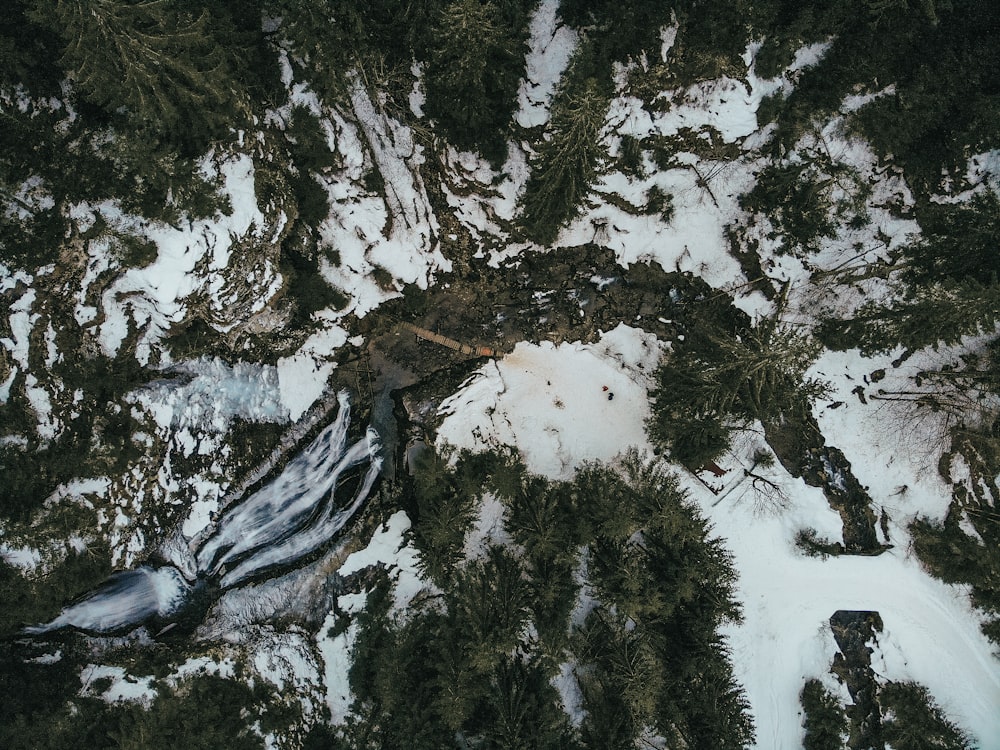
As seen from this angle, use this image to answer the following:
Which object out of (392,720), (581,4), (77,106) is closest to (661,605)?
(392,720)

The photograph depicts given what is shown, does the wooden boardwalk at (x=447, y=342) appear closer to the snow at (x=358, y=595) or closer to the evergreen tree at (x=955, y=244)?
the snow at (x=358, y=595)

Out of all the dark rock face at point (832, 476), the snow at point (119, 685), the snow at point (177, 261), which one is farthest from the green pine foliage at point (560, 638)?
the snow at point (177, 261)

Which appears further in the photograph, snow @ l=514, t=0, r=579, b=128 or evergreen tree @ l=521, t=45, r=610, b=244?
snow @ l=514, t=0, r=579, b=128

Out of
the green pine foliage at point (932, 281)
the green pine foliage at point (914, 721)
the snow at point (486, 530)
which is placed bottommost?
the green pine foliage at point (914, 721)

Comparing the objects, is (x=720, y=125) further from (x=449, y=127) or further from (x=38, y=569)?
(x=38, y=569)

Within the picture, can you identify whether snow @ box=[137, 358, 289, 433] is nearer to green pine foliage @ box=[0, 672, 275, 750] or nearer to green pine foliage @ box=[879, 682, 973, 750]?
green pine foliage @ box=[0, 672, 275, 750]

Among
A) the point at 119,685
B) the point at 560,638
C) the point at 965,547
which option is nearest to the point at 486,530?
the point at 560,638

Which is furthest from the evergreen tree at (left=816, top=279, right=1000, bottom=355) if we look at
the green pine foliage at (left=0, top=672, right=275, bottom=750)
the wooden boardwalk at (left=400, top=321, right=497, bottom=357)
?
the green pine foliage at (left=0, top=672, right=275, bottom=750)
